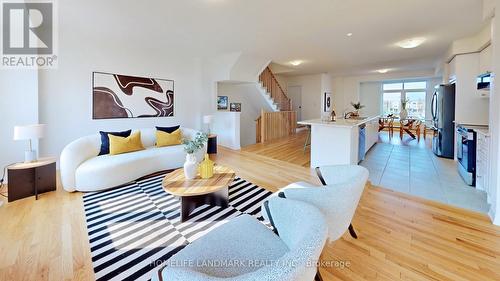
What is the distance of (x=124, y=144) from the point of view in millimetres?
4195

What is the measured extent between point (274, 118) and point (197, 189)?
5.94 m

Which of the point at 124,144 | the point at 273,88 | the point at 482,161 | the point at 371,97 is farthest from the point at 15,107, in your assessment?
the point at 371,97

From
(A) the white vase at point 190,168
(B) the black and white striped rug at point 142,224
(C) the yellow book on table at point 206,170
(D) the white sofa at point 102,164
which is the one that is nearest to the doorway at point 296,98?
(D) the white sofa at point 102,164

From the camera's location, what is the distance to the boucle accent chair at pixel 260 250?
0.81m

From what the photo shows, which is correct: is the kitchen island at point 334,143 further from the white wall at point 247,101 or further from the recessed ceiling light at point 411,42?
the white wall at point 247,101

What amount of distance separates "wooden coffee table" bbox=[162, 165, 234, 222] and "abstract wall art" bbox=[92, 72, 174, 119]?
118 inches

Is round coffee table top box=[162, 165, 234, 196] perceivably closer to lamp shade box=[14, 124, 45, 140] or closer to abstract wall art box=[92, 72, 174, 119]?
lamp shade box=[14, 124, 45, 140]

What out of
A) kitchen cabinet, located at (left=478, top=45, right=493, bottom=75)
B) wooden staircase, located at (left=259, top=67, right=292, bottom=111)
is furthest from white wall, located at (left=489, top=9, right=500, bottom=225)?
wooden staircase, located at (left=259, top=67, right=292, bottom=111)

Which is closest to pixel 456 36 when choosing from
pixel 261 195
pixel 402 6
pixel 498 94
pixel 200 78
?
pixel 402 6

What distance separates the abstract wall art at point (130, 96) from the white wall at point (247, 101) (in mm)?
2105

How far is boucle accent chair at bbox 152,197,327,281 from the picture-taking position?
0.81 m

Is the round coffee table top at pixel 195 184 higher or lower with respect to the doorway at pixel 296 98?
lower

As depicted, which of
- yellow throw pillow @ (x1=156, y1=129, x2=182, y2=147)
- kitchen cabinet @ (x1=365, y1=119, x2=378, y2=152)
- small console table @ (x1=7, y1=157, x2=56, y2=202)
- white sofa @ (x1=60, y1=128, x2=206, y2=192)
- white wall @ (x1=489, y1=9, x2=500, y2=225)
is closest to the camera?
white wall @ (x1=489, y1=9, x2=500, y2=225)

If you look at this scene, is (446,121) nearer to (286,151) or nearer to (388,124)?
(286,151)
